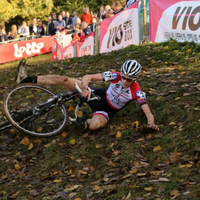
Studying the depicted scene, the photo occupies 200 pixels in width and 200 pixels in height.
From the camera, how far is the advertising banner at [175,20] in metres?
10.6

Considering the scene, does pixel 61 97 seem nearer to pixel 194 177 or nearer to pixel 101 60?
pixel 194 177

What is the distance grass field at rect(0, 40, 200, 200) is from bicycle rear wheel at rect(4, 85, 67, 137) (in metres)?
0.25

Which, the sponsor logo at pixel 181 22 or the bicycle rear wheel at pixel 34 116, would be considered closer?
the bicycle rear wheel at pixel 34 116

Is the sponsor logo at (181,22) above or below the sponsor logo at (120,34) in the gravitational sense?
above

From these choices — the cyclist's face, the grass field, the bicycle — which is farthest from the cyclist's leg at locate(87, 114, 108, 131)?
the cyclist's face

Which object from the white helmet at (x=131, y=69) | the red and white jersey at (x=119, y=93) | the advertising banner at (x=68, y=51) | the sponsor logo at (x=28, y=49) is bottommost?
the sponsor logo at (x=28, y=49)

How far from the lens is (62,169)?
228 inches

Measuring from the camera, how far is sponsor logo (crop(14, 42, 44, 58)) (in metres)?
24.4

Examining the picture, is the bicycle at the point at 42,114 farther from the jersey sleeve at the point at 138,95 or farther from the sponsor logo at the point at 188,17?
the sponsor logo at the point at 188,17

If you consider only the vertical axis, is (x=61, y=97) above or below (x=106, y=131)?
above

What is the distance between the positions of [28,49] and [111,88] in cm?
1872

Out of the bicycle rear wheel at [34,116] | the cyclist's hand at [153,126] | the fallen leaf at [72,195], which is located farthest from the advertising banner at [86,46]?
the fallen leaf at [72,195]

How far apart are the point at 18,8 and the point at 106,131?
100ft

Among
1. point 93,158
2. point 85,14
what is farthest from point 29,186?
point 85,14
